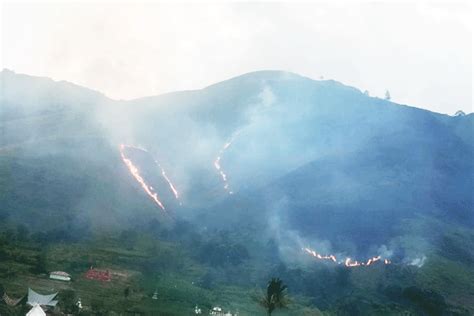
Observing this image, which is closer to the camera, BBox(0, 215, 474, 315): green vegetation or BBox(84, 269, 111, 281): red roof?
BBox(0, 215, 474, 315): green vegetation

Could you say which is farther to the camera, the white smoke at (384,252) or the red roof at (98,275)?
the white smoke at (384,252)

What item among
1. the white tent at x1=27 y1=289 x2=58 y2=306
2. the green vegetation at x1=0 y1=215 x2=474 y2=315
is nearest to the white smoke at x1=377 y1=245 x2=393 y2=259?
the green vegetation at x1=0 y1=215 x2=474 y2=315

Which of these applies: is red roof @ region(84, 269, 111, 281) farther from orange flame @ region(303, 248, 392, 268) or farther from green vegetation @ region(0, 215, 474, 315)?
orange flame @ region(303, 248, 392, 268)

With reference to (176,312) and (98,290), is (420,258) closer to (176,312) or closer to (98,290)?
(176,312)

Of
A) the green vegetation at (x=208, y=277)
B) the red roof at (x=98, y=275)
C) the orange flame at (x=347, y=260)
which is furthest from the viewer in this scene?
the orange flame at (x=347, y=260)

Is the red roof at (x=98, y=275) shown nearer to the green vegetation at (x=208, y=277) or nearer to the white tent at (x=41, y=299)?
the green vegetation at (x=208, y=277)

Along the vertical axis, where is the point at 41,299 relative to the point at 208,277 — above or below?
below

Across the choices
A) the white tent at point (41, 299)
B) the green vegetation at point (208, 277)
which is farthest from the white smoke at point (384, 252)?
the white tent at point (41, 299)

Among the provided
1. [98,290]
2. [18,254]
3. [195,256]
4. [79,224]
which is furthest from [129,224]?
[98,290]

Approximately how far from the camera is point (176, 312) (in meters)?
116

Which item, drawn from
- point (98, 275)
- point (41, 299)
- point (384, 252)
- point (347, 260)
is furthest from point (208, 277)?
point (384, 252)

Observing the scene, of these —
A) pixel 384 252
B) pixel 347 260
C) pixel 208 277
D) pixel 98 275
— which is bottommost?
pixel 98 275

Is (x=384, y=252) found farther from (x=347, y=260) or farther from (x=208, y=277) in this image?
(x=208, y=277)

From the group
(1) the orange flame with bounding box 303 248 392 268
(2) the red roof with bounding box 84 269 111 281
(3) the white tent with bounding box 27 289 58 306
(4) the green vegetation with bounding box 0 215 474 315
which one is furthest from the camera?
(1) the orange flame with bounding box 303 248 392 268
